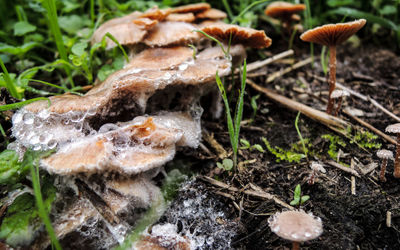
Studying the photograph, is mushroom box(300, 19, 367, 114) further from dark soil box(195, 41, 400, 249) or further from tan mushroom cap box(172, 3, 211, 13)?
tan mushroom cap box(172, 3, 211, 13)

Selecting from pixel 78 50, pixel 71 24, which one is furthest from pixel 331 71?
pixel 71 24

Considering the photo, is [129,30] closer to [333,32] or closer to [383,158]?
[333,32]

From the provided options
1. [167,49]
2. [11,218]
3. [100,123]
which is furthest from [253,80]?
[11,218]

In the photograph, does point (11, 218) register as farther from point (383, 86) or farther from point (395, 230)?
point (383, 86)

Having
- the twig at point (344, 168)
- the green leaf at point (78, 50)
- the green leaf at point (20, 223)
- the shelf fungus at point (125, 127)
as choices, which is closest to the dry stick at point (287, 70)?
the shelf fungus at point (125, 127)

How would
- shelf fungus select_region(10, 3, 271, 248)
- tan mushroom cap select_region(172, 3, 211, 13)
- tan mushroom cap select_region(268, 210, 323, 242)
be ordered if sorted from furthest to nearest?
1. tan mushroom cap select_region(172, 3, 211, 13)
2. shelf fungus select_region(10, 3, 271, 248)
3. tan mushroom cap select_region(268, 210, 323, 242)

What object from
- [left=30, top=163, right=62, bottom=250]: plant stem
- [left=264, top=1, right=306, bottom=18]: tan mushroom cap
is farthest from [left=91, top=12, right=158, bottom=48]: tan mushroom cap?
[left=264, top=1, right=306, bottom=18]: tan mushroom cap
